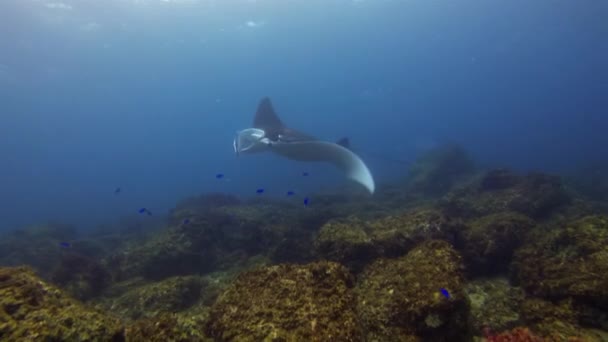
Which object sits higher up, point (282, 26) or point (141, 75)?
point (282, 26)

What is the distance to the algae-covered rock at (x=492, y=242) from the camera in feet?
18.7

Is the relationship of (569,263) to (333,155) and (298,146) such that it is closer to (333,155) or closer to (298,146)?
(333,155)

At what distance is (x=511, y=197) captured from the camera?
30.3ft

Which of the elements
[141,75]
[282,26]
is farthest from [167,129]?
[282,26]

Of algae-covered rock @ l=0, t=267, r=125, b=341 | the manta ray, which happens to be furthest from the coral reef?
the manta ray

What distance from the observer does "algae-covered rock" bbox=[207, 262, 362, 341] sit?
9.56 ft

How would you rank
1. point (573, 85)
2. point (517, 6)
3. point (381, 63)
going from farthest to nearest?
point (573, 85)
point (381, 63)
point (517, 6)

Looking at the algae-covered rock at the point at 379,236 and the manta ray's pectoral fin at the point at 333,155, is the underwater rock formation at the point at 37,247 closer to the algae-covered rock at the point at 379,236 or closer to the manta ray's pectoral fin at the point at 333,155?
the manta ray's pectoral fin at the point at 333,155

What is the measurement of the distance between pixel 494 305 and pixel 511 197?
20.2ft

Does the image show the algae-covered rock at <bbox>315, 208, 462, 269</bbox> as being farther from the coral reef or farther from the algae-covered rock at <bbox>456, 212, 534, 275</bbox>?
the algae-covered rock at <bbox>456, 212, 534, 275</bbox>

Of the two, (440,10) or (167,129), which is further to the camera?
(167,129)

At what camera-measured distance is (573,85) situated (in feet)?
276

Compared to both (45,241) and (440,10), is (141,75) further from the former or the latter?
(440,10)

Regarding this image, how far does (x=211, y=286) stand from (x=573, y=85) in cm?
11041
